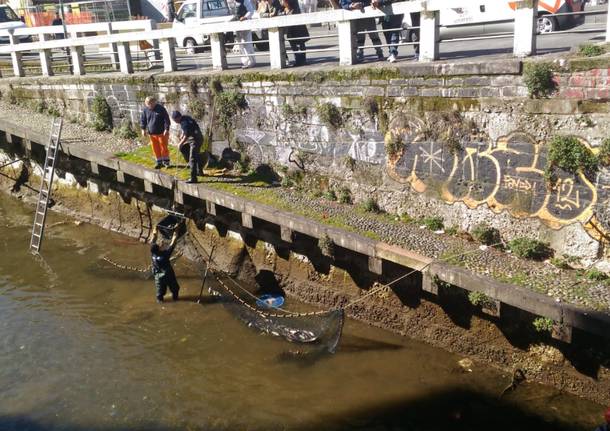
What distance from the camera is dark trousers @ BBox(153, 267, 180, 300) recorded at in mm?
10609

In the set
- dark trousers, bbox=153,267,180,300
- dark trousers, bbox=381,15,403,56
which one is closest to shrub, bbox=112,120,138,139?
dark trousers, bbox=153,267,180,300

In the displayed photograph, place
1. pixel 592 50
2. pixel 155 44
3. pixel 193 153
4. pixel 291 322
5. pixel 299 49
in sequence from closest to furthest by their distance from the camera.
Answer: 1. pixel 592 50
2. pixel 291 322
3. pixel 193 153
4. pixel 299 49
5. pixel 155 44

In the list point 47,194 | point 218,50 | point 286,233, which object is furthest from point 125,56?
point 286,233

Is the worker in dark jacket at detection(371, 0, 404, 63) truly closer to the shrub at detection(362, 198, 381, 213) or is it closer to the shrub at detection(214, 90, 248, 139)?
the shrub at detection(362, 198, 381, 213)

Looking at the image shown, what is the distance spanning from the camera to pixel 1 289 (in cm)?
1177

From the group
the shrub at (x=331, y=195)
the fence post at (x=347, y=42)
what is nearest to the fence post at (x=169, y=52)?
the fence post at (x=347, y=42)

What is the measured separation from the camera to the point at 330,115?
10.2m

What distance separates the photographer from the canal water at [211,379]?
773cm

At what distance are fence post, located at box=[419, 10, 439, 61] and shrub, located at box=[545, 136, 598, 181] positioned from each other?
2408mm

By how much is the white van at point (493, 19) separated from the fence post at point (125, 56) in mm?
7571

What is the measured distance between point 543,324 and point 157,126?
27.4 feet

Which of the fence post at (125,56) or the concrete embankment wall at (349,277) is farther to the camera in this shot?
the fence post at (125,56)

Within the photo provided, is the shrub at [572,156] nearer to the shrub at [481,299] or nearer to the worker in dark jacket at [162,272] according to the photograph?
the shrub at [481,299]

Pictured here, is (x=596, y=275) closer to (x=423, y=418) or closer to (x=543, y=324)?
(x=543, y=324)
